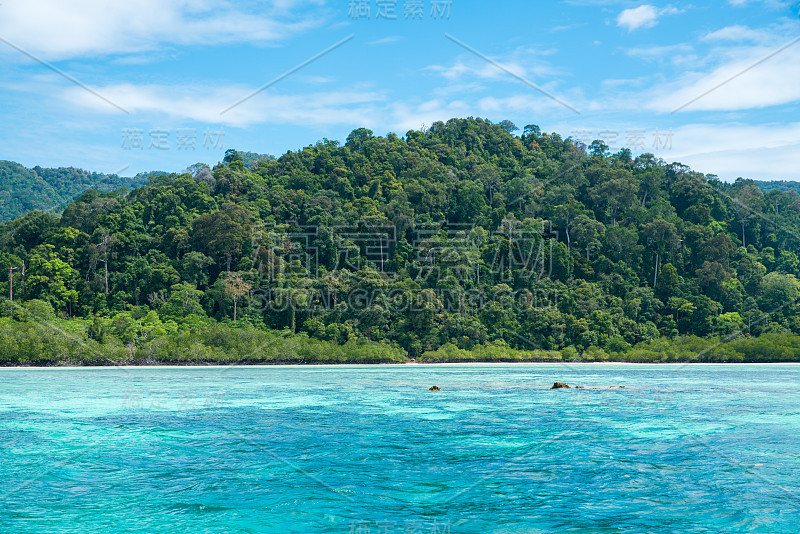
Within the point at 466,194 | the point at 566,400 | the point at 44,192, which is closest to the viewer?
the point at 566,400

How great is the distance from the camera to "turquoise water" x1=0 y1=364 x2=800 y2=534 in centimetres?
986

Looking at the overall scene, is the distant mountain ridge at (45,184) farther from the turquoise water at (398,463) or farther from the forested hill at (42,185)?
the turquoise water at (398,463)

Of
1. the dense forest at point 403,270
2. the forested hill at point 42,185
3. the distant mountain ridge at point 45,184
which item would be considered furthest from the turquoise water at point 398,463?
the forested hill at point 42,185

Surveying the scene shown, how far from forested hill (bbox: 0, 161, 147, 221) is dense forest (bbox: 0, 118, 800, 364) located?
34.6 m

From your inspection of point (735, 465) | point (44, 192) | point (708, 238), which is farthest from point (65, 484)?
point (44, 192)

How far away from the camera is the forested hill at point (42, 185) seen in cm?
10194

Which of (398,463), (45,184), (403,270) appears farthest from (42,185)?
(398,463)

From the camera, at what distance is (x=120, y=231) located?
62219mm

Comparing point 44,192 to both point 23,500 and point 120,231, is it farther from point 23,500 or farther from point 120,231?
point 23,500

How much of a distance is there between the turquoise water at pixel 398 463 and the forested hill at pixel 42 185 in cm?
8063

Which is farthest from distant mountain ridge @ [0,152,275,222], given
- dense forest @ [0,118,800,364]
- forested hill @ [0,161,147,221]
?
dense forest @ [0,118,800,364]

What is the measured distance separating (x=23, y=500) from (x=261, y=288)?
46.2 m

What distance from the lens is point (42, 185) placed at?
120m

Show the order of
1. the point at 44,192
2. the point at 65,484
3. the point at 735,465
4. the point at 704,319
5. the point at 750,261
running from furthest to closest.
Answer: the point at 44,192, the point at 750,261, the point at 704,319, the point at 735,465, the point at 65,484
